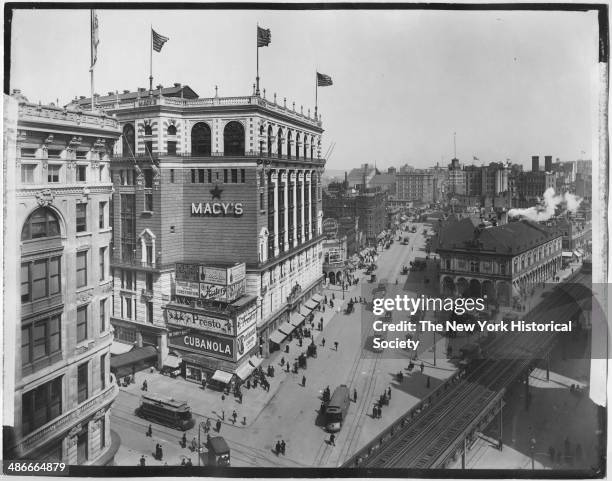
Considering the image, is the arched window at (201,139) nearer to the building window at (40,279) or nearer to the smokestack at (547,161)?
the building window at (40,279)

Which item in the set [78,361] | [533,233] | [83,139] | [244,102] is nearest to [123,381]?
[78,361]

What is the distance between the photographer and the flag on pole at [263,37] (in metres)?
14.7

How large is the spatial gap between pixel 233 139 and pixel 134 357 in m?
11.2

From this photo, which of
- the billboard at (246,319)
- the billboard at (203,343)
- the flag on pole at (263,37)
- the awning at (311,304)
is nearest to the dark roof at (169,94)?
the flag on pole at (263,37)

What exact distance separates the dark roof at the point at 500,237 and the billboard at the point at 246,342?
35.4 feet

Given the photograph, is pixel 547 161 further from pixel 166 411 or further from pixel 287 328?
pixel 166 411

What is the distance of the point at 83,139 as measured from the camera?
45.8ft

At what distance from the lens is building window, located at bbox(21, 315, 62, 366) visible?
1306 centimetres

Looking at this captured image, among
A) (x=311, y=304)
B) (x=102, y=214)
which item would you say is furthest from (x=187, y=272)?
(x=311, y=304)

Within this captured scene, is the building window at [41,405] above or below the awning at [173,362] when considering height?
above

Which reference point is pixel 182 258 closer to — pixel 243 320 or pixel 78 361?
pixel 243 320

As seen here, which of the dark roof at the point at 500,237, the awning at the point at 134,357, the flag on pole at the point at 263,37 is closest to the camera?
the flag on pole at the point at 263,37

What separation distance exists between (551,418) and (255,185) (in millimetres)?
16515

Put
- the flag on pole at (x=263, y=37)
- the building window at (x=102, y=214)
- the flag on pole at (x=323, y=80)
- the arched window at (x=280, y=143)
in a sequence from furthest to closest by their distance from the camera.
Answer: the arched window at (x=280, y=143) → the flag on pole at (x=323, y=80) → the building window at (x=102, y=214) → the flag on pole at (x=263, y=37)
